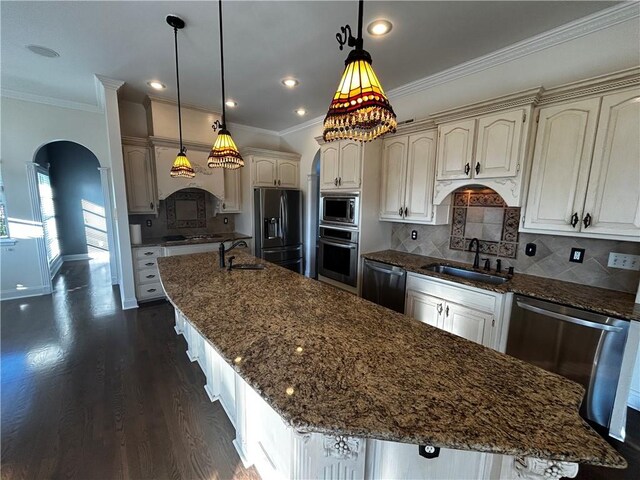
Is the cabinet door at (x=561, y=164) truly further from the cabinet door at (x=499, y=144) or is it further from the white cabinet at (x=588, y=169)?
the cabinet door at (x=499, y=144)

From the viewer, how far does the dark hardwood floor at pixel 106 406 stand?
1547mm

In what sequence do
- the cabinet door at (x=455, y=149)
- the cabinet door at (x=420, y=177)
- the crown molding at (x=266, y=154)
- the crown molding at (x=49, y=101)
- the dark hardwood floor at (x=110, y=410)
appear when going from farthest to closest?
the crown molding at (x=266, y=154) < the crown molding at (x=49, y=101) < the cabinet door at (x=420, y=177) < the cabinet door at (x=455, y=149) < the dark hardwood floor at (x=110, y=410)

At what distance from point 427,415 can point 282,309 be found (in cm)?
89

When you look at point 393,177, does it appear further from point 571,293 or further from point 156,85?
point 156,85

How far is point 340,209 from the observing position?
325cm

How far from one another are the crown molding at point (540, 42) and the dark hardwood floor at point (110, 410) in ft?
9.40

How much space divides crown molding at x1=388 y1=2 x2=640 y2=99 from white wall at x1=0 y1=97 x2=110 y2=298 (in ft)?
15.9

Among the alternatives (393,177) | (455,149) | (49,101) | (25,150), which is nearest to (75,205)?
(25,150)

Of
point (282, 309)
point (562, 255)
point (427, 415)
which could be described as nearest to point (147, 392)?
point (282, 309)

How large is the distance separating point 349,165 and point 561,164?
1.89 meters

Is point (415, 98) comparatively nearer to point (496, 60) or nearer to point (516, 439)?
point (496, 60)

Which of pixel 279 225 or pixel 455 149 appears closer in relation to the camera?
pixel 455 149

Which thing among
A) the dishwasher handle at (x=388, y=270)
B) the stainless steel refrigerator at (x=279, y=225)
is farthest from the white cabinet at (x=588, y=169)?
the stainless steel refrigerator at (x=279, y=225)

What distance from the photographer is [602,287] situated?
6.64ft
